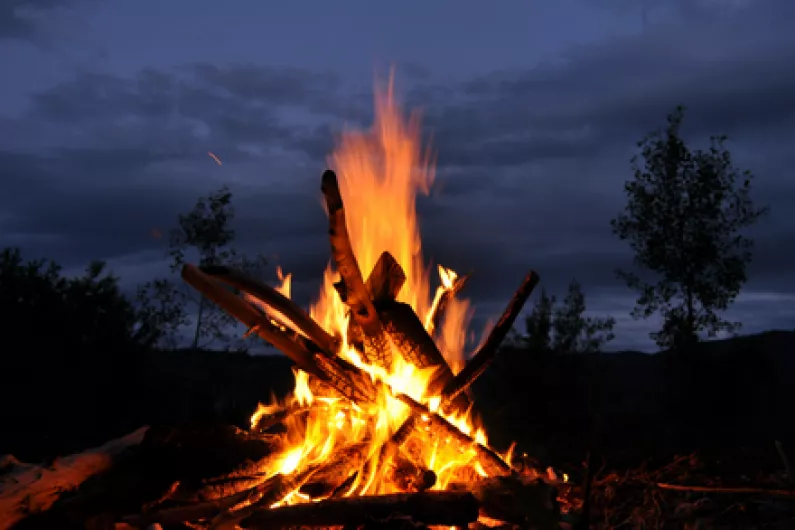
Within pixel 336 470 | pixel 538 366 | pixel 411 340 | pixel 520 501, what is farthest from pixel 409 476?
pixel 538 366

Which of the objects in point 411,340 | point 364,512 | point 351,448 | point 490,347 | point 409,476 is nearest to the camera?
point 364,512

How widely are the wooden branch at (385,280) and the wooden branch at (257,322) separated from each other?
0.66 m

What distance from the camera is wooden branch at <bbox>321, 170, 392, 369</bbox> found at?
415 centimetres

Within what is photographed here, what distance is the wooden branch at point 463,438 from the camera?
14.8ft

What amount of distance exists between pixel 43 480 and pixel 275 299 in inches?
75.3

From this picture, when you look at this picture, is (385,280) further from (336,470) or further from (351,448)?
(336,470)

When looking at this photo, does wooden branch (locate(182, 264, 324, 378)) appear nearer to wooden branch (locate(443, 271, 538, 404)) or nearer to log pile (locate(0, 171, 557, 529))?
log pile (locate(0, 171, 557, 529))

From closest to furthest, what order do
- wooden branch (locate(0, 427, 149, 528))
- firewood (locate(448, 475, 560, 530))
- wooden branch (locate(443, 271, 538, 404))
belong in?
firewood (locate(448, 475, 560, 530))
wooden branch (locate(0, 427, 149, 528))
wooden branch (locate(443, 271, 538, 404))

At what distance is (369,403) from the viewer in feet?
15.4

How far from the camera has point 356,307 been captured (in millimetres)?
4543

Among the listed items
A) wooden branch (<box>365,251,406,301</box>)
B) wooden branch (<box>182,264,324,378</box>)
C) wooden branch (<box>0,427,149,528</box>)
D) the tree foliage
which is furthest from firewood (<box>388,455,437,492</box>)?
the tree foliage

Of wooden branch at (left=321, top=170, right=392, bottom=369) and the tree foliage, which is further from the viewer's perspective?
the tree foliage

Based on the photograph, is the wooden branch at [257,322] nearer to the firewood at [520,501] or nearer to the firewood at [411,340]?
the firewood at [411,340]

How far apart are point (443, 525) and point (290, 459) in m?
1.34
